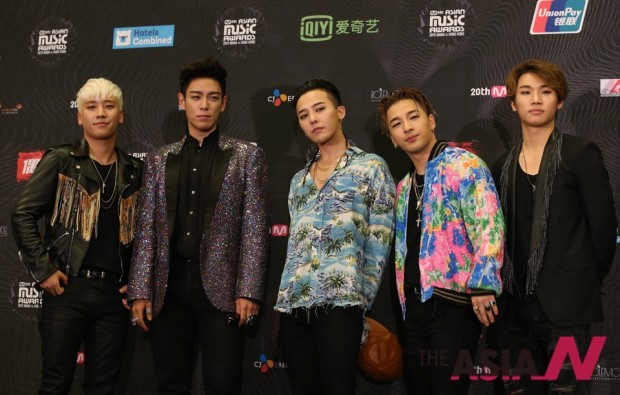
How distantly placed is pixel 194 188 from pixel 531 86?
65.0 inches

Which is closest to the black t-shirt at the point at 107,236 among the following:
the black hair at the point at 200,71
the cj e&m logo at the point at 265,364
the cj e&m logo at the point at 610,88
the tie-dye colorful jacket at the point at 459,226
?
the black hair at the point at 200,71

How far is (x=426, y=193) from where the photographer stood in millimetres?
Answer: 2971

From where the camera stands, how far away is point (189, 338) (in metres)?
3.32

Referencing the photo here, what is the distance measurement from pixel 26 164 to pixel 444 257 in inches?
114

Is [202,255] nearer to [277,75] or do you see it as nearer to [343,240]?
[343,240]

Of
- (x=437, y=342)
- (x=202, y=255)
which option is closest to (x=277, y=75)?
(x=202, y=255)

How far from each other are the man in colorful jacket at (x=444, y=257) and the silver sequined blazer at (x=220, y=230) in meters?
0.69

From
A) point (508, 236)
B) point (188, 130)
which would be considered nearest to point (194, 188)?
point (188, 130)

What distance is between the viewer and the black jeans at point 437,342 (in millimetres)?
2781

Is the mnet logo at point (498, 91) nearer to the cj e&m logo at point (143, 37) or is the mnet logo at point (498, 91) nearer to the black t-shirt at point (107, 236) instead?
the cj e&m logo at point (143, 37)

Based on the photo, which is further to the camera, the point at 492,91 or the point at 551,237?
the point at 492,91

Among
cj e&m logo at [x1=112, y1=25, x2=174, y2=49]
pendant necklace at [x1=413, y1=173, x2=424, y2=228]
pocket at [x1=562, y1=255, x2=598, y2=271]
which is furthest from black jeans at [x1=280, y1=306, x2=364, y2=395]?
cj e&m logo at [x1=112, y1=25, x2=174, y2=49]

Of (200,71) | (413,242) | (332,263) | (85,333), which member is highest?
(200,71)

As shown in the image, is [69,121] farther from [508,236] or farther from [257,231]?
[508,236]
